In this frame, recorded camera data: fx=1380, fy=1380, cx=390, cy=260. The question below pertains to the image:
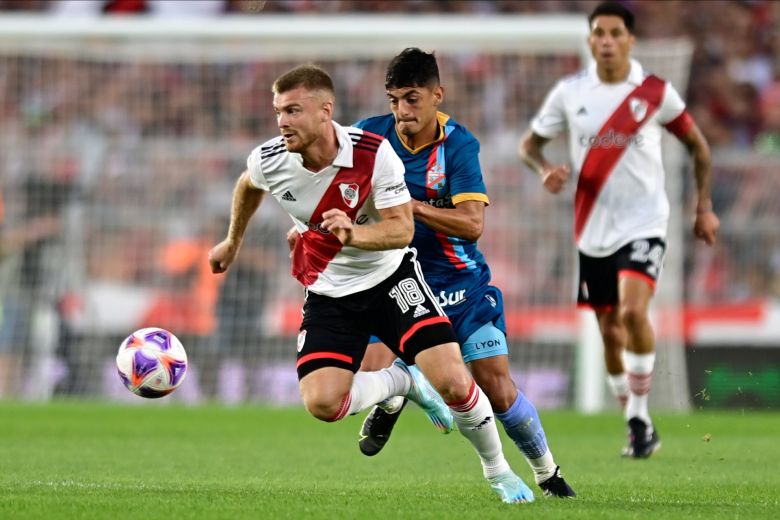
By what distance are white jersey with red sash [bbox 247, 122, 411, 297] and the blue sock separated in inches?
33.6

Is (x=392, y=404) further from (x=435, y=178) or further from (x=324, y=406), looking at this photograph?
(x=435, y=178)

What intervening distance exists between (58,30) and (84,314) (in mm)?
2893

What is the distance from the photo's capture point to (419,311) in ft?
19.8

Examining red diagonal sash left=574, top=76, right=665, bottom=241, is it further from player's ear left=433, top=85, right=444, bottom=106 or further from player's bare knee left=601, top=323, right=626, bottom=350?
player's ear left=433, top=85, right=444, bottom=106

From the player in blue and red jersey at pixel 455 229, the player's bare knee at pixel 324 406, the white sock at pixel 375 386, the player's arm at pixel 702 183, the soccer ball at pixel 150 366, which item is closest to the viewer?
the player's bare knee at pixel 324 406

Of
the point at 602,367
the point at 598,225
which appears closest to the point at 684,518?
the point at 598,225

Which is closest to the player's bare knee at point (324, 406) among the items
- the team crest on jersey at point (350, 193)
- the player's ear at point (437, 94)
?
the team crest on jersey at point (350, 193)

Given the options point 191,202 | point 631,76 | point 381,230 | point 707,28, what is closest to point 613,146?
point 631,76

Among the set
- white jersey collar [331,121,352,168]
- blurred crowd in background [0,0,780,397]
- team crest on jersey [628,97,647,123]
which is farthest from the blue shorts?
blurred crowd in background [0,0,780,397]

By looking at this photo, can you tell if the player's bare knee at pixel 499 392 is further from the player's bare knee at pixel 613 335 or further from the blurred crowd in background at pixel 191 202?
the blurred crowd in background at pixel 191 202

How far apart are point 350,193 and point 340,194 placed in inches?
1.9

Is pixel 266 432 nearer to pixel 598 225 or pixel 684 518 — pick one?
pixel 598 225

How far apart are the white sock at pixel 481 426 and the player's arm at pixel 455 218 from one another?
773 millimetres

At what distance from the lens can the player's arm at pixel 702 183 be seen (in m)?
8.74
